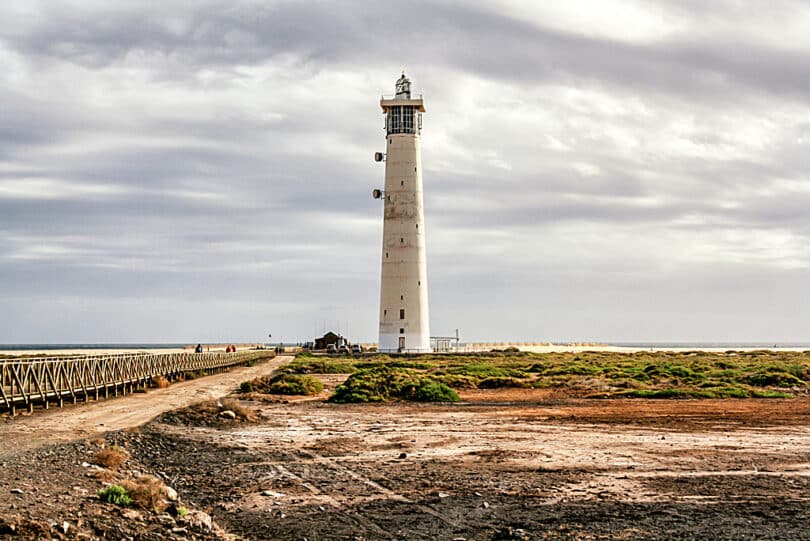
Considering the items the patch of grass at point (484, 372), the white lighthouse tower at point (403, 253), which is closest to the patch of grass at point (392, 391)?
the patch of grass at point (484, 372)

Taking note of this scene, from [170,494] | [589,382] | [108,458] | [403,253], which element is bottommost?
[170,494]

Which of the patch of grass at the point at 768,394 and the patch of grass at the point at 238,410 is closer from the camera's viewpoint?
the patch of grass at the point at 238,410

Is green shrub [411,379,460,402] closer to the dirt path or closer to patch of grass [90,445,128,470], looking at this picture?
the dirt path

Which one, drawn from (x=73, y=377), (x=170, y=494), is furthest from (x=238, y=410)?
(x=170, y=494)

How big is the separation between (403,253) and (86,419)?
144 feet

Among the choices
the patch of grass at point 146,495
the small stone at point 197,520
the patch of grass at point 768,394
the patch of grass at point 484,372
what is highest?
the patch of grass at point 484,372

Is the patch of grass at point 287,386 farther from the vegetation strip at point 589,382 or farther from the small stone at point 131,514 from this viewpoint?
the small stone at point 131,514

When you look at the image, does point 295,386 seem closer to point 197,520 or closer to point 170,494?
point 170,494

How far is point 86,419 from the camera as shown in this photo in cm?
2194

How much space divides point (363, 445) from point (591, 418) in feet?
26.8

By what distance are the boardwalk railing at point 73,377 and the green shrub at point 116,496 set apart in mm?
12430

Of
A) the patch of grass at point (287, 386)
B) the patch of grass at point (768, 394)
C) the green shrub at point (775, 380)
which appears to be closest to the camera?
the patch of grass at point (768, 394)

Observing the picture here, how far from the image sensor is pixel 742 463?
1638cm

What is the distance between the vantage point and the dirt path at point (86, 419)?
17597 millimetres
